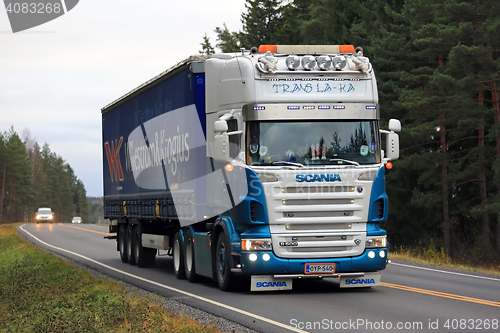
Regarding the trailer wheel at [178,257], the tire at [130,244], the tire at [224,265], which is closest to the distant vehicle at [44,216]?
the tire at [130,244]

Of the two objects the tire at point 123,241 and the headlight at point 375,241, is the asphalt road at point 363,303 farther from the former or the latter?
the tire at point 123,241

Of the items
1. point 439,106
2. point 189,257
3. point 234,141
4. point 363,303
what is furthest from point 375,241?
point 439,106

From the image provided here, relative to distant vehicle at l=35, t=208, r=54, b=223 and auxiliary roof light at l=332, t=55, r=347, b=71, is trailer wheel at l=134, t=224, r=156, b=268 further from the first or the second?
distant vehicle at l=35, t=208, r=54, b=223

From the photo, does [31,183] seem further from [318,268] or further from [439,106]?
[318,268]

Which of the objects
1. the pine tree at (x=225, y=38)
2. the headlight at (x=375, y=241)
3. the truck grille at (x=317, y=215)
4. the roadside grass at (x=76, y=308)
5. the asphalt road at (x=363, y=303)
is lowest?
the asphalt road at (x=363, y=303)

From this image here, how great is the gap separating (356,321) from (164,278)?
324 inches

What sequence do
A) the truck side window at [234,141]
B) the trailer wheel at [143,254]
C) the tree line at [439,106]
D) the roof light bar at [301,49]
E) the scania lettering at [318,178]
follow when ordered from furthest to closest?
the tree line at [439,106]
the trailer wheel at [143,254]
the roof light bar at [301,49]
the truck side window at [234,141]
the scania lettering at [318,178]

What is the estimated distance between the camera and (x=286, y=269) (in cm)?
1223

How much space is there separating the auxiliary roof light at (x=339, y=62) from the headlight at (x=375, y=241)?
3.16 metres

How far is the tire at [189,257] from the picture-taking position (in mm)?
15363

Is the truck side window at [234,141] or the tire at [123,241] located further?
the tire at [123,241]

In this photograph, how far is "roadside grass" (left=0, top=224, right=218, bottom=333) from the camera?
951 cm

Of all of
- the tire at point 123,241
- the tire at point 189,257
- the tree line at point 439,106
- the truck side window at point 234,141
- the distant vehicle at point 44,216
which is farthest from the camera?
the distant vehicle at point 44,216

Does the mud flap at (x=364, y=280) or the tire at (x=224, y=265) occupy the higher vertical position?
the tire at (x=224, y=265)
